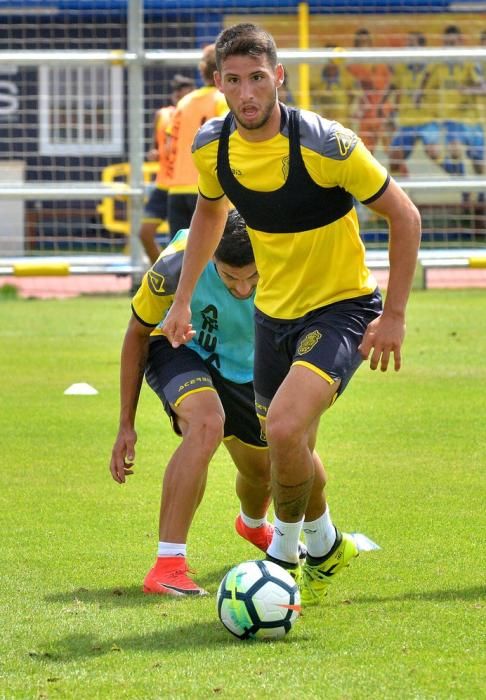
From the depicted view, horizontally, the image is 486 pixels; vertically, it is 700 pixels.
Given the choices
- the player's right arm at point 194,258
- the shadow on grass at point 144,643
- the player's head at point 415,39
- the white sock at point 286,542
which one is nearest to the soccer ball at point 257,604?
the shadow on grass at point 144,643

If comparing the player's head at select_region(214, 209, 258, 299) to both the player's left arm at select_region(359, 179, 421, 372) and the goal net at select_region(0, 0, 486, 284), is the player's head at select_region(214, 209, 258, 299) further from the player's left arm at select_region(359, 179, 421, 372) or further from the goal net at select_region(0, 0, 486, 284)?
the goal net at select_region(0, 0, 486, 284)

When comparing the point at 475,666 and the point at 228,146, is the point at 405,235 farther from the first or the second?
the point at 475,666

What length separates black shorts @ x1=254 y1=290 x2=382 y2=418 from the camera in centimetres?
542

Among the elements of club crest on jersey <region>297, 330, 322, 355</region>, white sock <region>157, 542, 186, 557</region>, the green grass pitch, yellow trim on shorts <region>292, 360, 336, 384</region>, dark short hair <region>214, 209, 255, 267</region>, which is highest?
dark short hair <region>214, 209, 255, 267</region>

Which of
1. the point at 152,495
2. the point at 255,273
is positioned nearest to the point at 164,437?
the point at 152,495

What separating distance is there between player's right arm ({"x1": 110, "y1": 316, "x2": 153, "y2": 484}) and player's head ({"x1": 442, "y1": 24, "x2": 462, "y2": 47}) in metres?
15.1

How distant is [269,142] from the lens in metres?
5.52

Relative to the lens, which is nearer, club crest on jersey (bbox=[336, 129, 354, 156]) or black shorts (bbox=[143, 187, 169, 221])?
club crest on jersey (bbox=[336, 129, 354, 156])

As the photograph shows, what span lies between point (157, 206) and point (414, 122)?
5678mm

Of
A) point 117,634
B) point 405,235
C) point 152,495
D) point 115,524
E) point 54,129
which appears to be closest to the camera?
point 117,634

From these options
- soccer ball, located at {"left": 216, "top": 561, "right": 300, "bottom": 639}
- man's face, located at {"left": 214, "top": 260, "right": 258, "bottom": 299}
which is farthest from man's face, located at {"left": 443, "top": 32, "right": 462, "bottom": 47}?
soccer ball, located at {"left": 216, "top": 561, "right": 300, "bottom": 639}

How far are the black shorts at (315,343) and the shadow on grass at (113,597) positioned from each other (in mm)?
836

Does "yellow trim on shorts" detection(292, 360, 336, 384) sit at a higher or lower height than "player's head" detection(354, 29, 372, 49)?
lower

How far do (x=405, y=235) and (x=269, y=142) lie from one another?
0.64 metres
